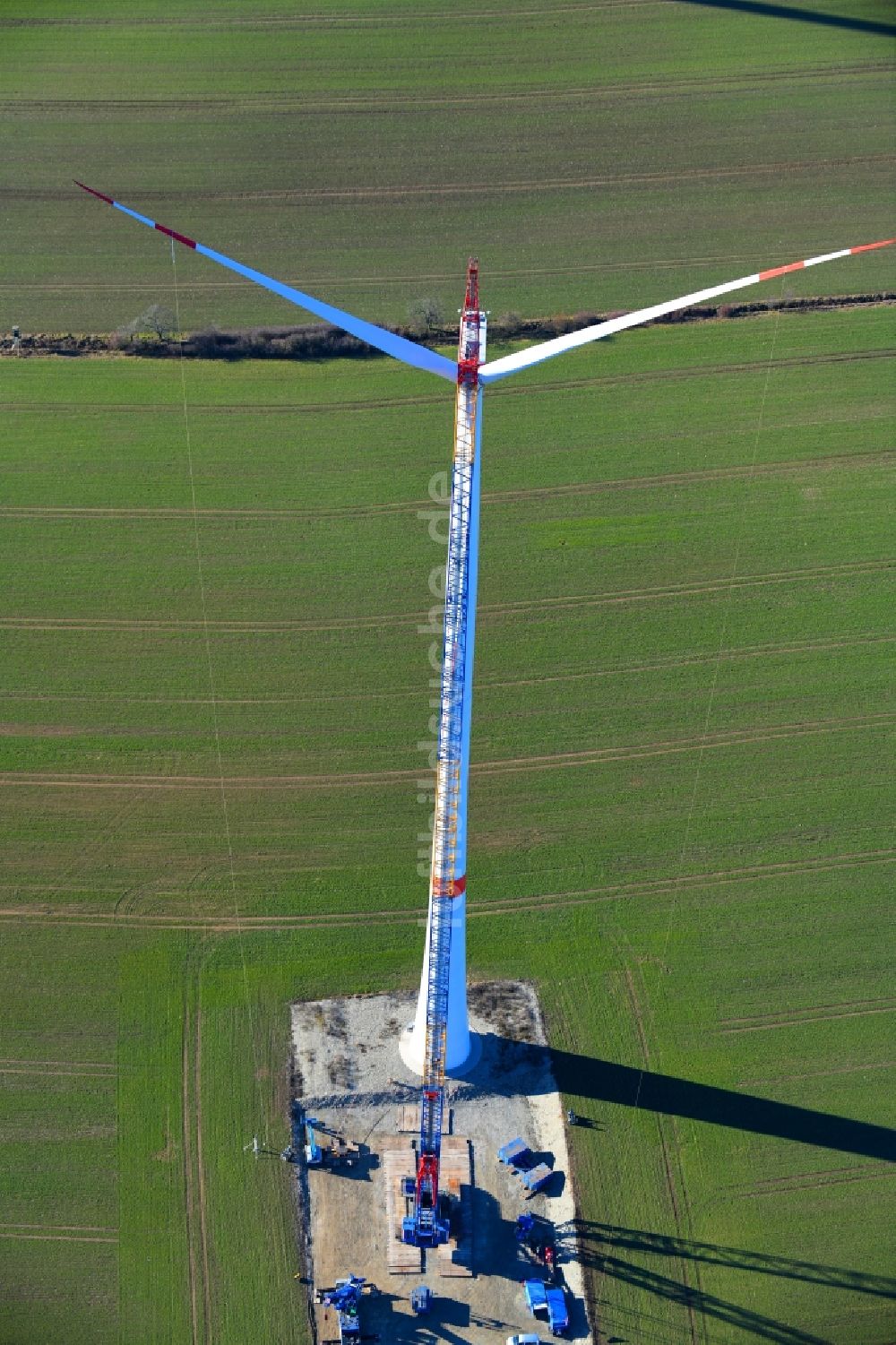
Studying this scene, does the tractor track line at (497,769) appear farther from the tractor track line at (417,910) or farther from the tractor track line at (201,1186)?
the tractor track line at (201,1186)

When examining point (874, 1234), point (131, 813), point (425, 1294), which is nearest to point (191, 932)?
point (131, 813)

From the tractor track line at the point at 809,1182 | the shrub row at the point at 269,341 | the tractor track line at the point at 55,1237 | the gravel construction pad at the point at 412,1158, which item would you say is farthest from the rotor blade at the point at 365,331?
the shrub row at the point at 269,341

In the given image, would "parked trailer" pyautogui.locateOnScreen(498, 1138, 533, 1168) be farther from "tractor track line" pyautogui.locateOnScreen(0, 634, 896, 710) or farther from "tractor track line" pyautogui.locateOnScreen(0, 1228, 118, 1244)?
"tractor track line" pyautogui.locateOnScreen(0, 634, 896, 710)

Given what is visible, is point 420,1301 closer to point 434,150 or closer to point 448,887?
point 448,887

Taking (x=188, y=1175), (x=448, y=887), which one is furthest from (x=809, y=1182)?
(x=188, y=1175)

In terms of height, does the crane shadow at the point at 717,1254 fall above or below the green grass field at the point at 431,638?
below

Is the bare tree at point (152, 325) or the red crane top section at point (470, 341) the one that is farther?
the bare tree at point (152, 325)
